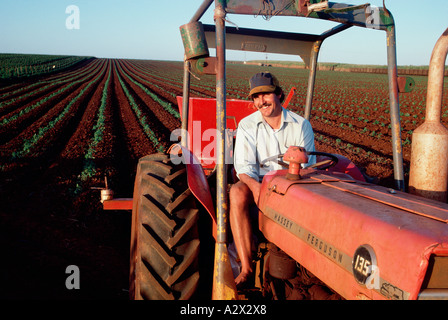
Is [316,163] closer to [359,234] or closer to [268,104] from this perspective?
[268,104]

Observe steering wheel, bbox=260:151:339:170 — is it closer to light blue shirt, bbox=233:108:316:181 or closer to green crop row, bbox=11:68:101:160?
light blue shirt, bbox=233:108:316:181

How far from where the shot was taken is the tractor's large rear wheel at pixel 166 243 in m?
2.00

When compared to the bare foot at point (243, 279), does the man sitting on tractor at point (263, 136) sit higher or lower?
higher

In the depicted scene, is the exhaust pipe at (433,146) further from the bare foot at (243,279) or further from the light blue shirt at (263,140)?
the bare foot at (243,279)

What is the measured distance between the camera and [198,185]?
7.73ft

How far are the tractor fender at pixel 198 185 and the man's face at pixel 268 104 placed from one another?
2.06 feet

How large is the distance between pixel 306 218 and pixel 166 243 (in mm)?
764

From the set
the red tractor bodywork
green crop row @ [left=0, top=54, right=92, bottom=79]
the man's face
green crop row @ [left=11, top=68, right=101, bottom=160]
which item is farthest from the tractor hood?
green crop row @ [left=0, top=54, right=92, bottom=79]

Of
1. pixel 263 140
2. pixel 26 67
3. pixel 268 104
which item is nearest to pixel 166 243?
pixel 263 140

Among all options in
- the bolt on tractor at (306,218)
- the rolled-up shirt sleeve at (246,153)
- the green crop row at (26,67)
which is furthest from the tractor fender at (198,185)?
the green crop row at (26,67)

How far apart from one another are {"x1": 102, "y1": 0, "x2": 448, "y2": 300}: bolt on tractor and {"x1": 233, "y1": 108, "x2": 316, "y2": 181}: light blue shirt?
0.56ft

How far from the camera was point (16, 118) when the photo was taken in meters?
12.5

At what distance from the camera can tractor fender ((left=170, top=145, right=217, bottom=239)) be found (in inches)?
89.0

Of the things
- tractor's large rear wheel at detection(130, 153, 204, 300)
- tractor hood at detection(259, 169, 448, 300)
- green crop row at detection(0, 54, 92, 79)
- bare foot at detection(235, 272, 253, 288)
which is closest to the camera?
tractor hood at detection(259, 169, 448, 300)
